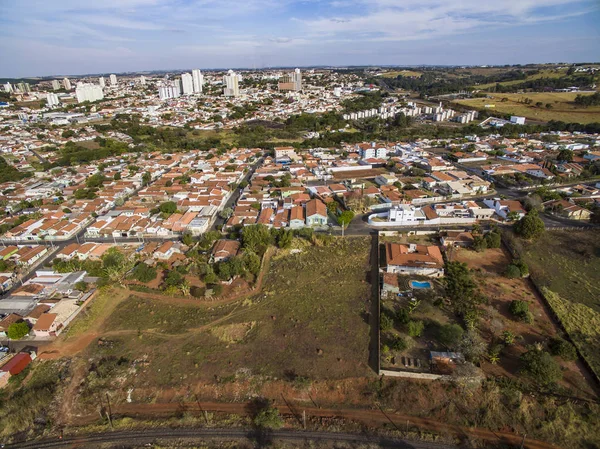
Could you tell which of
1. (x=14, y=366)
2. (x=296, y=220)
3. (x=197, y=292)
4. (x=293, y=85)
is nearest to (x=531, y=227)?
(x=296, y=220)

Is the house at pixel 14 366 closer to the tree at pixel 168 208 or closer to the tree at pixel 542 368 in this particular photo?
the tree at pixel 168 208

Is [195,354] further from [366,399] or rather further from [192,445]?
[366,399]

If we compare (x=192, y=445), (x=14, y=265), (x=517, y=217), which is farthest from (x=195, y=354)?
(x=517, y=217)

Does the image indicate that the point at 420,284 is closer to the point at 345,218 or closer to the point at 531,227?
the point at 345,218

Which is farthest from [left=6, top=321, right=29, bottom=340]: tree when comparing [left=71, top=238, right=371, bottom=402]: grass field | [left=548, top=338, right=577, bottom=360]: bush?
[left=548, top=338, right=577, bottom=360]: bush

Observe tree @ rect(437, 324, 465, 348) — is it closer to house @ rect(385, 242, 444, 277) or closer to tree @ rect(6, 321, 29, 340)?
house @ rect(385, 242, 444, 277)

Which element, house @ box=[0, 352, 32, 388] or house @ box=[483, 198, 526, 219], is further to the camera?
house @ box=[483, 198, 526, 219]

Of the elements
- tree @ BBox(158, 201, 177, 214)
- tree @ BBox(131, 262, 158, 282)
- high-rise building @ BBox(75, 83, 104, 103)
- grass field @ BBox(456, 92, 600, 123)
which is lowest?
tree @ BBox(131, 262, 158, 282)
